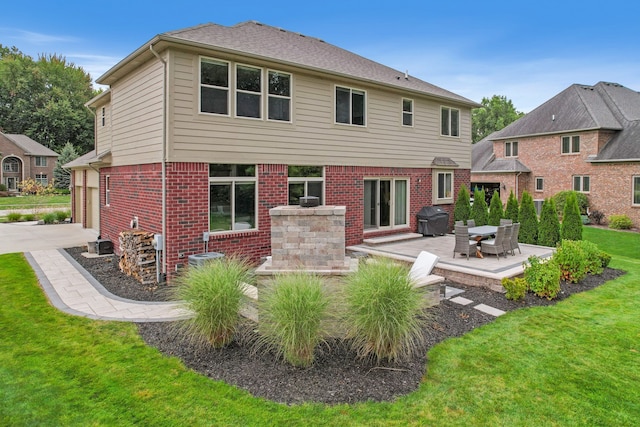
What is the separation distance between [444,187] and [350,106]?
582 cm

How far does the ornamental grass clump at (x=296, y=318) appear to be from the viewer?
14.5 feet

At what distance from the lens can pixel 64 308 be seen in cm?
693

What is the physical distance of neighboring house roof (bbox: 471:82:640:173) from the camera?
2302cm

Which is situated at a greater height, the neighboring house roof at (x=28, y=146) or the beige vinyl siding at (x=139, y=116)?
the neighboring house roof at (x=28, y=146)

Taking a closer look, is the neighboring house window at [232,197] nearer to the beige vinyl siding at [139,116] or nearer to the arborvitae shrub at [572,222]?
the beige vinyl siding at [139,116]

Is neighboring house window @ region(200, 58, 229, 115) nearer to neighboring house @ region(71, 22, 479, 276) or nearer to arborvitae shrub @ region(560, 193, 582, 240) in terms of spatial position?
neighboring house @ region(71, 22, 479, 276)

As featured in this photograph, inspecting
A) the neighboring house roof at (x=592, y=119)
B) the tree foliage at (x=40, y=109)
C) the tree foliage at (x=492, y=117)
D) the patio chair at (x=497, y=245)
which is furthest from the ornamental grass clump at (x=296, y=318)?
the tree foliage at (x=492, y=117)

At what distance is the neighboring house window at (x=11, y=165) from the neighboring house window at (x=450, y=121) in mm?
51826

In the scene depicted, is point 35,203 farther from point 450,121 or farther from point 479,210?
point 479,210

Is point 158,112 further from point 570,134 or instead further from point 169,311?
point 570,134

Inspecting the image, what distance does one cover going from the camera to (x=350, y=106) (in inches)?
476

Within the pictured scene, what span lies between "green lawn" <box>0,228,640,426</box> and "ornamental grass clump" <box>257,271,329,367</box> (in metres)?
0.72

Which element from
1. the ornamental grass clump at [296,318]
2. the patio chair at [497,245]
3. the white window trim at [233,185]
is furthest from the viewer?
the patio chair at [497,245]

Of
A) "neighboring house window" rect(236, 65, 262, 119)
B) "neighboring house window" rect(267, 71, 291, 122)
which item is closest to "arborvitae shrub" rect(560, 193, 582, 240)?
"neighboring house window" rect(267, 71, 291, 122)
